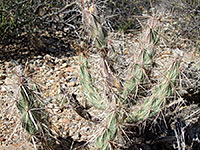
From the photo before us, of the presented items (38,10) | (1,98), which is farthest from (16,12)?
(1,98)

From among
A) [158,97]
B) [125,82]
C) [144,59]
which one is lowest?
[158,97]

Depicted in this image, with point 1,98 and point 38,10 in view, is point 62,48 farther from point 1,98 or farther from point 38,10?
point 1,98

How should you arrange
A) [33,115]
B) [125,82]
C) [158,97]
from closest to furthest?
[33,115], [158,97], [125,82]

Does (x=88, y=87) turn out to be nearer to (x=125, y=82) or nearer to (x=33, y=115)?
(x=125, y=82)

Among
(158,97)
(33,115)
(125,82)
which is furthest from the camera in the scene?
(125,82)

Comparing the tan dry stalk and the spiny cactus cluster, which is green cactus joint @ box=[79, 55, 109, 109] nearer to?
the spiny cactus cluster

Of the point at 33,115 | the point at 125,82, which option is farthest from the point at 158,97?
the point at 33,115

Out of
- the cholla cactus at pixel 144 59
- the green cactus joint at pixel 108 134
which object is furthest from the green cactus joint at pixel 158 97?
the green cactus joint at pixel 108 134

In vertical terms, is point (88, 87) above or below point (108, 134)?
above

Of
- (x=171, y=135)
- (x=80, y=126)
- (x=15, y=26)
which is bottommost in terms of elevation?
(x=171, y=135)

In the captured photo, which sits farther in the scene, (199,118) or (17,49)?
(17,49)

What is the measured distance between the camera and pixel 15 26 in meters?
4.13

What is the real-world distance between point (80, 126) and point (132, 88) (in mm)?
977

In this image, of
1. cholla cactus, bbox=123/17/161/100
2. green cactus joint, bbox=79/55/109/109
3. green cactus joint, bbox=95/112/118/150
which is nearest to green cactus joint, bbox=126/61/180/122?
cholla cactus, bbox=123/17/161/100
